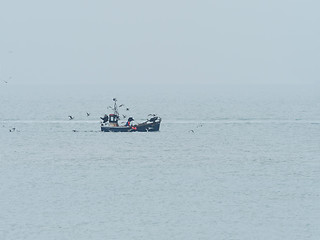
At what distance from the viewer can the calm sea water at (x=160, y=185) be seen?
51.6m

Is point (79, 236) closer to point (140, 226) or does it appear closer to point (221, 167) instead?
point (140, 226)

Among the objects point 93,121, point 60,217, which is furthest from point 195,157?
point 93,121

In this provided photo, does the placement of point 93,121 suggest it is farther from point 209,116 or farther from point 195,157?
point 195,157

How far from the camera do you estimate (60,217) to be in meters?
54.3

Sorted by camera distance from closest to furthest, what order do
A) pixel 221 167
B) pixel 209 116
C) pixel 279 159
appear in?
pixel 221 167 < pixel 279 159 < pixel 209 116

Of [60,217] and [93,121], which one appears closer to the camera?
[60,217]

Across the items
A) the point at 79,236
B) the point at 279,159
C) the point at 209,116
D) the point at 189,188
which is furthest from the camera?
the point at 209,116

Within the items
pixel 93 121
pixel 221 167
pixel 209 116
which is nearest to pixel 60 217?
pixel 221 167

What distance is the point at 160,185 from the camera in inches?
2633

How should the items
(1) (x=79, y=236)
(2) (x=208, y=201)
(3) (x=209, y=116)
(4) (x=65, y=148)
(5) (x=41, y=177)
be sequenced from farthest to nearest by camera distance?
(3) (x=209, y=116), (4) (x=65, y=148), (5) (x=41, y=177), (2) (x=208, y=201), (1) (x=79, y=236)

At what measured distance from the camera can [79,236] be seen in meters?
49.4

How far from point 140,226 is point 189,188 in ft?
46.4

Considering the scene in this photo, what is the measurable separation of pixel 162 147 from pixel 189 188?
31983 millimetres

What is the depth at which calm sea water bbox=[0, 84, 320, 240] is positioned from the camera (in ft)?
169
